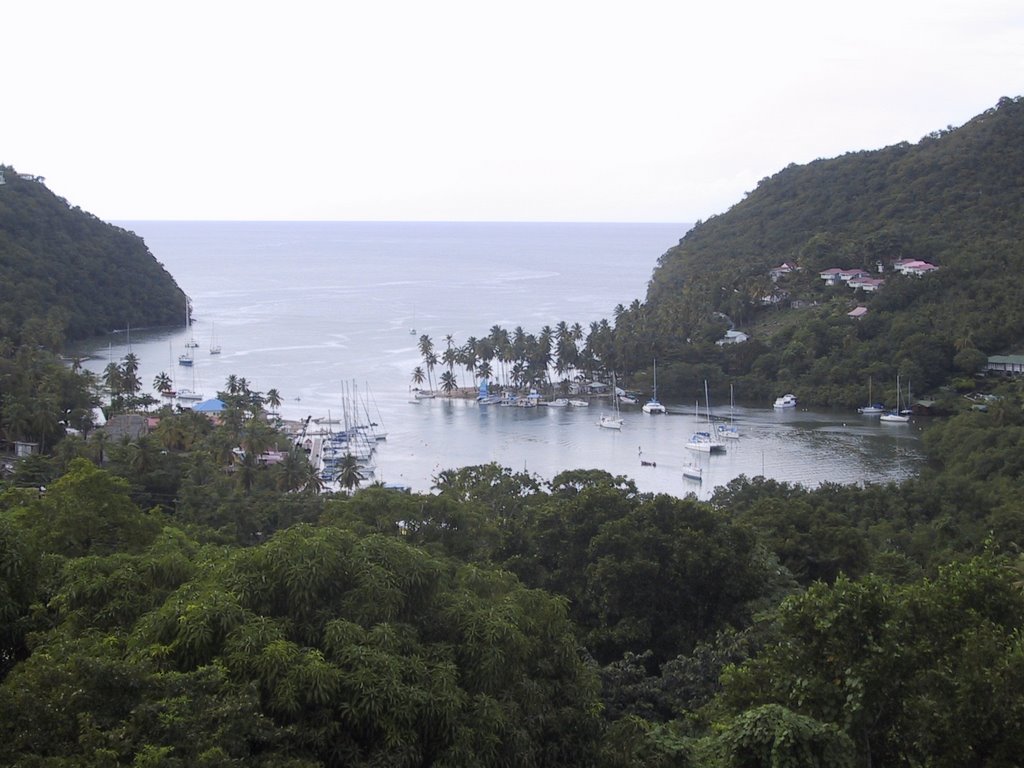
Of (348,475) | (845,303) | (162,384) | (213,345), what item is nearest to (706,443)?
(348,475)

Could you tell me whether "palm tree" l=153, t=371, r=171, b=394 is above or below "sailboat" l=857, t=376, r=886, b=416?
above

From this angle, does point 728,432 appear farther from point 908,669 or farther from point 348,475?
point 908,669

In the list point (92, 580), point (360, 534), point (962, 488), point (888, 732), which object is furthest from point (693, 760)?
point (962, 488)

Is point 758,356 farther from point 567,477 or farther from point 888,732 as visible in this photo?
point 888,732

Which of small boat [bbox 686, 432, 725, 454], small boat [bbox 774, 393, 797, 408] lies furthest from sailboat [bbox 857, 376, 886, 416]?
A: small boat [bbox 686, 432, 725, 454]

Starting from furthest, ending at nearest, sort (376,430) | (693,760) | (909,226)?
(909,226), (376,430), (693,760)

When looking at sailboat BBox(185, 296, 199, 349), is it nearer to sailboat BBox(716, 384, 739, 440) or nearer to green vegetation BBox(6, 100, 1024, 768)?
sailboat BBox(716, 384, 739, 440)
